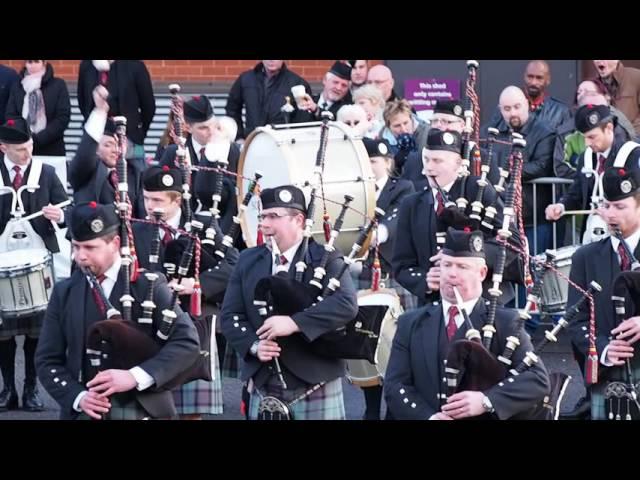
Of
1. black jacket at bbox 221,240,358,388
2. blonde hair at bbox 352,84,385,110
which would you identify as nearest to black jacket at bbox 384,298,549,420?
black jacket at bbox 221,240,358,388

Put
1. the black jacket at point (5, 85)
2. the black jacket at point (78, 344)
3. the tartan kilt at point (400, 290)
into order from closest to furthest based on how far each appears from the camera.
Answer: the black jacket at point (78, 344) < the tartan kilt at point (400, 290) < the black jacket at point (5, 85)

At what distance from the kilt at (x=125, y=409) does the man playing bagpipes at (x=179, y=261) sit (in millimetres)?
1572

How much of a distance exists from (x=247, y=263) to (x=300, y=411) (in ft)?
2.37

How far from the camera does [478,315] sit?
23.2 ft

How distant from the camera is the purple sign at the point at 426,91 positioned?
14383 mm

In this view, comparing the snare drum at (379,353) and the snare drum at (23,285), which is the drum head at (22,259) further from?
the snare drum at (379,353)

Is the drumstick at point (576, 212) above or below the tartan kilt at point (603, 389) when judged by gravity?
above

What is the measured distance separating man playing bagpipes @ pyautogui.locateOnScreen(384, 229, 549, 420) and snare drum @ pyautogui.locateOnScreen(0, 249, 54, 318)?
134 inches

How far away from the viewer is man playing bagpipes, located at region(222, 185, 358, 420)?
7727 mm

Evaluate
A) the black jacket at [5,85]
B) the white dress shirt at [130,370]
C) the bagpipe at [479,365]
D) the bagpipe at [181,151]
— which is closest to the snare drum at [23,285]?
the bagpipe at [181,151]

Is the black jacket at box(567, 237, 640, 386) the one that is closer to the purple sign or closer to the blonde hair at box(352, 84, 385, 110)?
the blonde hair at box(352, 84, 385, 110)
